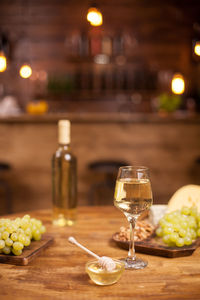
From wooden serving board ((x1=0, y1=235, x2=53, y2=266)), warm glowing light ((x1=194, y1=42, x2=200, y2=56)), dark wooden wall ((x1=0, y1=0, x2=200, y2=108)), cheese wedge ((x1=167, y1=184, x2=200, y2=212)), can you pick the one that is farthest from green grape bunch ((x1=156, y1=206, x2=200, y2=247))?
dark wooden wall ((x1=0, y1=0, x2=200, y2=108))

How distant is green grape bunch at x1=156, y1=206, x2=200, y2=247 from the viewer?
3.47 ft

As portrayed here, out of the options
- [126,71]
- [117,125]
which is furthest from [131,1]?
[117,125]

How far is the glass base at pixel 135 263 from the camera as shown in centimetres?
96

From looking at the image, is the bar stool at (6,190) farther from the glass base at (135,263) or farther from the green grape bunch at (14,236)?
the glass base at (135,263)

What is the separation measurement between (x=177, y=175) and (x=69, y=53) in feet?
10.9

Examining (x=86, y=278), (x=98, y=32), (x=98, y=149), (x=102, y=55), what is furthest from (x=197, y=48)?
(x=98, y=32)

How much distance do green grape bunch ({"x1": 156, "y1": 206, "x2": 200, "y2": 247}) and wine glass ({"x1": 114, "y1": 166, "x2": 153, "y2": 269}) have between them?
0.37ft

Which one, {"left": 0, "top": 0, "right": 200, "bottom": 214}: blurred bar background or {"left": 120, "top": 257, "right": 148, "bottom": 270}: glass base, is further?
{"left": 0, "top": 0, "right": 200, "bottom": 214}: blurred bar background

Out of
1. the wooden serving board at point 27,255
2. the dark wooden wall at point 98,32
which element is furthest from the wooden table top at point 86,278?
the dark wooden wall at point 98,32

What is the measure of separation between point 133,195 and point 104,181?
8.35ft

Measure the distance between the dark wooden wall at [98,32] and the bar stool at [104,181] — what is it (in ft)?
8.98

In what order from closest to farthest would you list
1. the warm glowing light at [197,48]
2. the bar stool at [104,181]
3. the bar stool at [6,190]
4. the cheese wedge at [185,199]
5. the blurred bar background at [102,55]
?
the cheese wedge at [185,199], the warm glowing light at [197,48], the bar stool at [104,181], the bar stool at [6,190], the blurred bar background at [102,55]

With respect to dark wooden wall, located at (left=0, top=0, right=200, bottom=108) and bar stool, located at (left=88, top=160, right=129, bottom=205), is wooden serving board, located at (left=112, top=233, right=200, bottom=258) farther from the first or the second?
dark wooden wall, located at (left=0, top=0, right=200, bottom=108)

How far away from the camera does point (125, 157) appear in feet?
11.7
